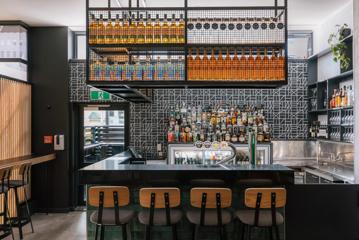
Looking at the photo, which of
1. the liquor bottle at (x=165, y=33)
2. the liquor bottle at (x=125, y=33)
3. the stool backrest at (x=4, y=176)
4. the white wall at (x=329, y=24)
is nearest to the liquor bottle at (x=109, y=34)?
the liquor bottle at (x=125, y=33)

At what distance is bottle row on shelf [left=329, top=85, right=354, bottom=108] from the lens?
5.02m

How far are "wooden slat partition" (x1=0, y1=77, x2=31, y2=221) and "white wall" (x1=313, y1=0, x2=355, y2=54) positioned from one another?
236 inches

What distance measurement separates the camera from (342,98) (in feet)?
17.4

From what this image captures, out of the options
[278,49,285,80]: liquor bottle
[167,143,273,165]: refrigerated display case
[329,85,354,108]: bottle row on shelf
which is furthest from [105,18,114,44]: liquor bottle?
[329,85,354,108]: bottle row on shelf

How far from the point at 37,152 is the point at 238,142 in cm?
415

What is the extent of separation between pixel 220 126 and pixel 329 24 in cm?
286

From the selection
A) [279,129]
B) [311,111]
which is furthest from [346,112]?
[279,129]

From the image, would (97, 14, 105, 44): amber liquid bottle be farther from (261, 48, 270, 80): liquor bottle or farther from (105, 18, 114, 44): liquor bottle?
(261, 48, 270, 80): liquor bottle

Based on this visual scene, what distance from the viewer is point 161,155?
6.91 meters

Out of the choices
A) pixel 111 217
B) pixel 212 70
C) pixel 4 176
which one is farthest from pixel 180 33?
pixel 4 176

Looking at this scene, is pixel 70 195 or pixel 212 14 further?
pixel 70 195

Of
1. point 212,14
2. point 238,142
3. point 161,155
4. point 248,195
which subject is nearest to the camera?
point 248,195

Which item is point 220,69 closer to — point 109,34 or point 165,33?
point 165,33

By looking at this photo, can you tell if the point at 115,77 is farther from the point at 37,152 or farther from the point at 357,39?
the point at 37,152
